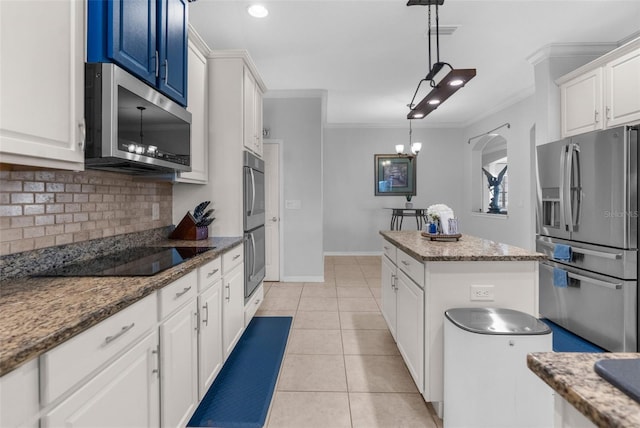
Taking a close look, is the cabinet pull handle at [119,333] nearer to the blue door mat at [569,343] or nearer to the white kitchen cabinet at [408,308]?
the white kitchen cabinet at [408,308]

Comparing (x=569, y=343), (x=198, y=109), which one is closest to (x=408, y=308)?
(x=569, y=343)

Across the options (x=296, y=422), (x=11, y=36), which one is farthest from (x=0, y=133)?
(x=296, y=422)

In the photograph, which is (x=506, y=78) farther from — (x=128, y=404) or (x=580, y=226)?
(x=128, y=404)

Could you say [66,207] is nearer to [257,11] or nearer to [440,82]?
[257,11]

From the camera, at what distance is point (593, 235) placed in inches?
104

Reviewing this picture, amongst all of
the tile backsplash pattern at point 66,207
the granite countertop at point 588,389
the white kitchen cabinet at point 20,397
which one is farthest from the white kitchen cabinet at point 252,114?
the granite countertop at point 588,389

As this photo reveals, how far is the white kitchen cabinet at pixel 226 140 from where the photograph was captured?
8.87 feet

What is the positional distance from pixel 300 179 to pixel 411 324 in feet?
10.2

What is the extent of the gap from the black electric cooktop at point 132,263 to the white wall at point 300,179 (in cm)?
273

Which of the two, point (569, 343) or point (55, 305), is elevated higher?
point (55, 305)

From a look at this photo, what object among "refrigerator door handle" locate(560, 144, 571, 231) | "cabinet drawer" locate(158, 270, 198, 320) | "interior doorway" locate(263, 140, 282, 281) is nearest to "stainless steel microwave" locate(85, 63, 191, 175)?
"cabinet drawer" locate(158, 270, 198, 320)

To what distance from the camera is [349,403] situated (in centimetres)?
195

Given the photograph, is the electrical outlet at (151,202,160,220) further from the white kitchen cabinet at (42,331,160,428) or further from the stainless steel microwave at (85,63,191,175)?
the white kitchen cabinet at (42,331,160,428)

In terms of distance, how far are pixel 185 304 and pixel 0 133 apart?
38.3 inches
